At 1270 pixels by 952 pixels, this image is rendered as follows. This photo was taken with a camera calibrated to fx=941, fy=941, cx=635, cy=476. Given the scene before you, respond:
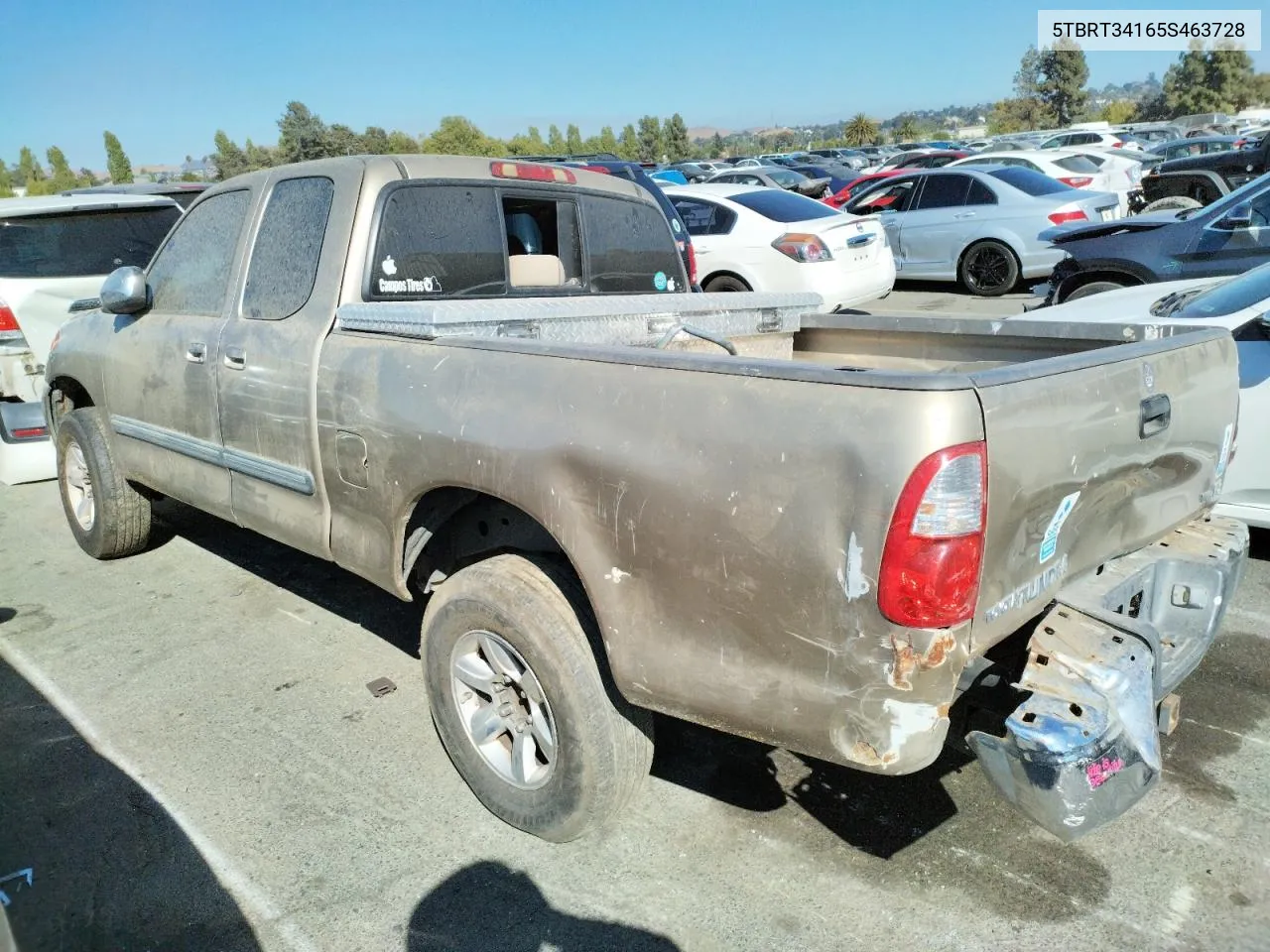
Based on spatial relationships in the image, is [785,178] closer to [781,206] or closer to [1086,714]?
[781,206]

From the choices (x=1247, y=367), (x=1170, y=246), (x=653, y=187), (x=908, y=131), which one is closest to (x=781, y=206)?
(x=653, y=187)

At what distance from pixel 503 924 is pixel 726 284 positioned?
8922 mm

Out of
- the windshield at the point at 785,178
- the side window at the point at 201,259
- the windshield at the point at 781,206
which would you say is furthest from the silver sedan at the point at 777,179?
the side window at the point at 201,259

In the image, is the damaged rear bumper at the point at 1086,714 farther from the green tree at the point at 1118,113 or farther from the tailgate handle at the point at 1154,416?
the green tree at the point at 1118,113

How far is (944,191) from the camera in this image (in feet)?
42.4

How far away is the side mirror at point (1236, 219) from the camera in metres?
7.32

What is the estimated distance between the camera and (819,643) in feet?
6.84

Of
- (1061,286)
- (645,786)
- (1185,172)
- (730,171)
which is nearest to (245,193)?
(645,786)

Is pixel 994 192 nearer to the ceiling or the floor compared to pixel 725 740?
nearer to the ceiling

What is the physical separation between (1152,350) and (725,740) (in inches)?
74.2

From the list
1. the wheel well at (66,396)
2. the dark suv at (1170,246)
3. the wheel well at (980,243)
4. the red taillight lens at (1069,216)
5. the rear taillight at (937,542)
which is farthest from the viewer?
the wheel well at (980,243)

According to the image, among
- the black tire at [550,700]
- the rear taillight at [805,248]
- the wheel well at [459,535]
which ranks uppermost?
the rear taillight at [805,248]

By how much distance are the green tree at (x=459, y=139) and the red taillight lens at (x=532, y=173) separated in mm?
45681

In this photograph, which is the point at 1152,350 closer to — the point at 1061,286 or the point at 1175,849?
the point at 1175,849
